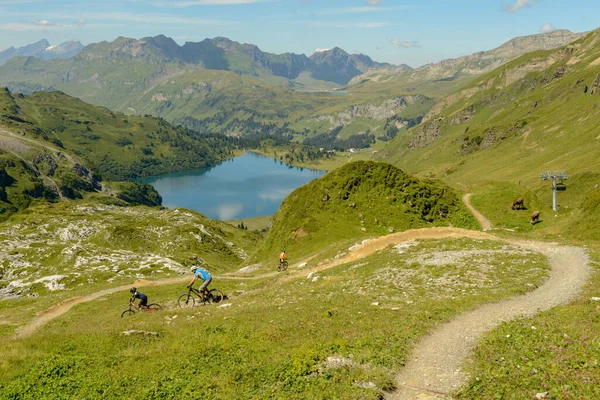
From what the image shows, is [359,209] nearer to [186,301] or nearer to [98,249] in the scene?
[186,301]

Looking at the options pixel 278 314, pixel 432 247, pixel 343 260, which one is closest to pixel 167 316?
pixel 278 314

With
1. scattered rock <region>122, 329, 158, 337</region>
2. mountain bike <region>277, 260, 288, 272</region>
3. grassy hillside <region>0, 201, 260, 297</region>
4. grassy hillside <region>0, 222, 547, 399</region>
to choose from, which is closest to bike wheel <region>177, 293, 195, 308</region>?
grassy hillside <region>0, 222, 547, 399</region>

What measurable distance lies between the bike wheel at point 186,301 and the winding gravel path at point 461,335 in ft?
81.8

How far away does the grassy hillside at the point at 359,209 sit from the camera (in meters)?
71.9

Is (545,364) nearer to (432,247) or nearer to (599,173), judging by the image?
(432,247)

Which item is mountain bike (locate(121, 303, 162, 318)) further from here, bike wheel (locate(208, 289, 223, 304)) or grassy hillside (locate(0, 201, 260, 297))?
grassy hillside (locate(0, 201, 260, 297))

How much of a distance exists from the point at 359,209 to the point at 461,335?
54915mm

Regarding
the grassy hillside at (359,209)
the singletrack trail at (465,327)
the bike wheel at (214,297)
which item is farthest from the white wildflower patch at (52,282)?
the bike wheel at (214,297)

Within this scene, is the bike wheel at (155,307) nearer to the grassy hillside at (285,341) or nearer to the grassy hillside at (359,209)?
the grassy hillside at (285,341)

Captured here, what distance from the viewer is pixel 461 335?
21.3 m

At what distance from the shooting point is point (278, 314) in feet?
90.0

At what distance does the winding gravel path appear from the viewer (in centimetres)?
1706

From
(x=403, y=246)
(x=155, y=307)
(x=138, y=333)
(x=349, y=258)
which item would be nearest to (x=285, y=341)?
(x=138, y=333)

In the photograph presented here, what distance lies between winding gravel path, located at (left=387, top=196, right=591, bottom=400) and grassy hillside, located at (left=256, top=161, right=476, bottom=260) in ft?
130
